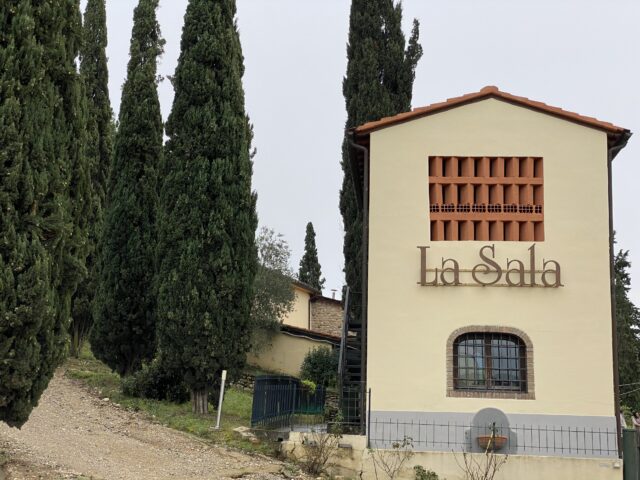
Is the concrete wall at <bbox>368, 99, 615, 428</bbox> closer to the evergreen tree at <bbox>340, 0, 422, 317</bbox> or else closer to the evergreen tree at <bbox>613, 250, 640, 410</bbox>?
the evergreen tree at <bbox>340, 0, 422, 317</bbox>

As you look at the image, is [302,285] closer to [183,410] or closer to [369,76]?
[369,76]

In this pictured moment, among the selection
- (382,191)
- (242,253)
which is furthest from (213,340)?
(382,191)

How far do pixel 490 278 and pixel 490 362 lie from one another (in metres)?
1.55

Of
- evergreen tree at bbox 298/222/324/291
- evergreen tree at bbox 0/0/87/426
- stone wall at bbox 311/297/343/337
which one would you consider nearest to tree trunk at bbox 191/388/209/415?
evergreen tree at bbox 0/0/87/426

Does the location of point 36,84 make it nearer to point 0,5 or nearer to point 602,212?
point 0,5

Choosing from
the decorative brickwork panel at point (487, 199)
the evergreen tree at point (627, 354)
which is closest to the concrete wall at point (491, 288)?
the decorative brickwork panel at point (487, 199)

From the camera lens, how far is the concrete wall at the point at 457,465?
43.3 ft

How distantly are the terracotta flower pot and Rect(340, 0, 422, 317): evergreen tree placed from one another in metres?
10.6

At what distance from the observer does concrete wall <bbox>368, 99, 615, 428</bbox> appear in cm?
1394

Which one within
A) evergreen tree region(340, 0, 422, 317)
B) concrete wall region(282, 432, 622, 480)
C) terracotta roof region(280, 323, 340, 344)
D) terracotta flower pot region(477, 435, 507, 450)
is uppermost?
evergreen tree region(340, 0, 422, 317)

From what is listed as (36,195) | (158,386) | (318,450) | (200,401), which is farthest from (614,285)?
(158,386)

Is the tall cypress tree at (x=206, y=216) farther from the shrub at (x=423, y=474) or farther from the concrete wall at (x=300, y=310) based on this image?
the concrete wall at (x=300, y=310)

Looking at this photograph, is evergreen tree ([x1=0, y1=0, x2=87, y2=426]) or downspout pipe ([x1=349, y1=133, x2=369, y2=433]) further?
downspout pipe ([x1=349, y1=133, x2=369, y2=433])

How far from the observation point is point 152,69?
22.3m
